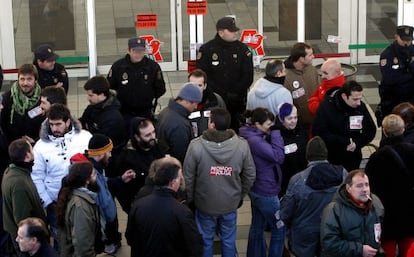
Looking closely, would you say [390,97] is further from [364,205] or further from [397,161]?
[364,205]

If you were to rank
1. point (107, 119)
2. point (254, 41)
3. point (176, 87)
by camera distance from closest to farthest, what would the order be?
point (107, 119)
point (176, 87)
point (254, 41)

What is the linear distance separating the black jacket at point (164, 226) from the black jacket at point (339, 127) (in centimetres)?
263

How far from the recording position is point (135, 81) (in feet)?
35.2

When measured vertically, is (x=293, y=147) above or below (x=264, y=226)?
above

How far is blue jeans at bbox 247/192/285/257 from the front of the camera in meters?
8.95

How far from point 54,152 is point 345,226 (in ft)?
8.82

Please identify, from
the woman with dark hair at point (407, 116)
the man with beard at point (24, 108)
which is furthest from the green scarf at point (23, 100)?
the woman with dark hair at point (407, 116)

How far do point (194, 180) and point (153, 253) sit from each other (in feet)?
4.38

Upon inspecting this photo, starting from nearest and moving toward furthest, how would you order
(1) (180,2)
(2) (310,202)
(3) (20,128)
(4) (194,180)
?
(2) (310,202) → (4) (194,180) → (3) (20,128) → (1) (180,2)

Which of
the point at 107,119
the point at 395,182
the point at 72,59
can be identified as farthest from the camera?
the point at 72,59

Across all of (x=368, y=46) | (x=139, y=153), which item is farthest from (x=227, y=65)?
(x=368, y=46)

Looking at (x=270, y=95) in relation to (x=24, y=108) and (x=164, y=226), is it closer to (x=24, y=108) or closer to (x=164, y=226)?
(x=24, y=108)

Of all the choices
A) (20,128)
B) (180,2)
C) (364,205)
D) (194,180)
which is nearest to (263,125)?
(194,180)

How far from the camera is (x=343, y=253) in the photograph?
301 inches
